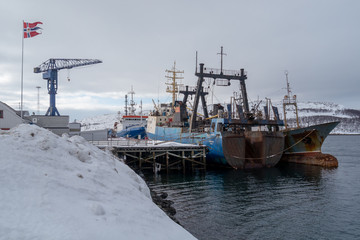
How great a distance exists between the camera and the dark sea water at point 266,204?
A: 37.1ft

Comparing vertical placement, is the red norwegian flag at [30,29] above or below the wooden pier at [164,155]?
above

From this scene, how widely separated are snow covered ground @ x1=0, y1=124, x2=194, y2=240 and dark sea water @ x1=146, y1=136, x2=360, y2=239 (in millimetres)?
4577

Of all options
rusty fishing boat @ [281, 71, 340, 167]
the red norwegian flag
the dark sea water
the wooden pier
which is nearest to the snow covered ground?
the dark sea water

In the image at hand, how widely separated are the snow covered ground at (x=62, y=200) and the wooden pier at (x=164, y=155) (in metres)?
15.1

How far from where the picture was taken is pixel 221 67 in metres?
31.8

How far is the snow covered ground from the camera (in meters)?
5.18

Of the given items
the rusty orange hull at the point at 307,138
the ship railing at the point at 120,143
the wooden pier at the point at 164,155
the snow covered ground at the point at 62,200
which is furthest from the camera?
the rusty orange hull at the point at 307,138

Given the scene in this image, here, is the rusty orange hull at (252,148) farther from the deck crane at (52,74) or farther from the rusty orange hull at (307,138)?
the deck crane at (52,74)

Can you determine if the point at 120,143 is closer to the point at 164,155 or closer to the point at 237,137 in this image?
the point at 164,155

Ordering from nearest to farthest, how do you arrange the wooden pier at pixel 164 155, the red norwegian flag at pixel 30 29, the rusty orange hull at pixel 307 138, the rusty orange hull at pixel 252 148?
the red norwegian flag at pixel 30 29, the wooden pier at pixel 164 155, the rusty orange hull at pixel 252 148, the rusty orange hull at pixel 307 138

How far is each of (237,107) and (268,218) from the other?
1588 centimetres

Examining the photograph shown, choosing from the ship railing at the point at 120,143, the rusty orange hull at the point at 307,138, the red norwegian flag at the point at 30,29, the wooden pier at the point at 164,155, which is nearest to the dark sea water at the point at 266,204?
the wooden pier at the point at 164,155

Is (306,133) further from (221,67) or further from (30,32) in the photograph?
(30,32)

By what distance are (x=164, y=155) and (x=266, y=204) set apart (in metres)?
13.8
